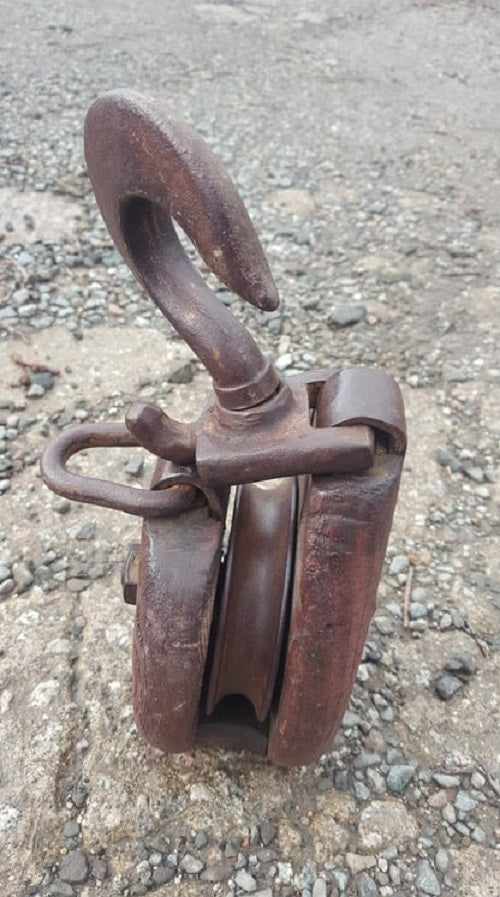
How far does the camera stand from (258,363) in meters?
1.56

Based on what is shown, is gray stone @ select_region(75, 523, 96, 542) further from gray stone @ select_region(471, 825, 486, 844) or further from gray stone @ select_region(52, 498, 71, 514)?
gray stone @ select_region(471, 825, 486, 844)

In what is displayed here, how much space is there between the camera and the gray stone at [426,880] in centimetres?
184

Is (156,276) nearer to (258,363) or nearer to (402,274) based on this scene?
(258,363)

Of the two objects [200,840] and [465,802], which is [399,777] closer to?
[465,802]

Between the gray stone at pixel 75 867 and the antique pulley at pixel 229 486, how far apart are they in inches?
15.2

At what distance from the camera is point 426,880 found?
73.0 inches

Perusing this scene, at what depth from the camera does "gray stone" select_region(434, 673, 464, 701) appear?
2234 millimetres

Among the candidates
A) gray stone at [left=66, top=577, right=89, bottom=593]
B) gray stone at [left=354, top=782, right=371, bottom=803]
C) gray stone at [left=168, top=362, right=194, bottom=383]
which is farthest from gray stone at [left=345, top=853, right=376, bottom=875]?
gray stone at [left=168, top=362, right=194, bottom=383]

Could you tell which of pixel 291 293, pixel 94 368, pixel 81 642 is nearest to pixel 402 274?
pixel 291 293

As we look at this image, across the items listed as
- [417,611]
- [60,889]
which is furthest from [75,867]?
[417,611]

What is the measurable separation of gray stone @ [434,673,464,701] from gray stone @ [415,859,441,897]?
467 mm

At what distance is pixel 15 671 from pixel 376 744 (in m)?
1.01

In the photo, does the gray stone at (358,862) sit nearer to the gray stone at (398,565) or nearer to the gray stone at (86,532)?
the gray stone at (398,565)

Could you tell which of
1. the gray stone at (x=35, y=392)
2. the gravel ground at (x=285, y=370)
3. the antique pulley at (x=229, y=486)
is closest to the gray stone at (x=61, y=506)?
the gravel ground at (x=285, y=370)
